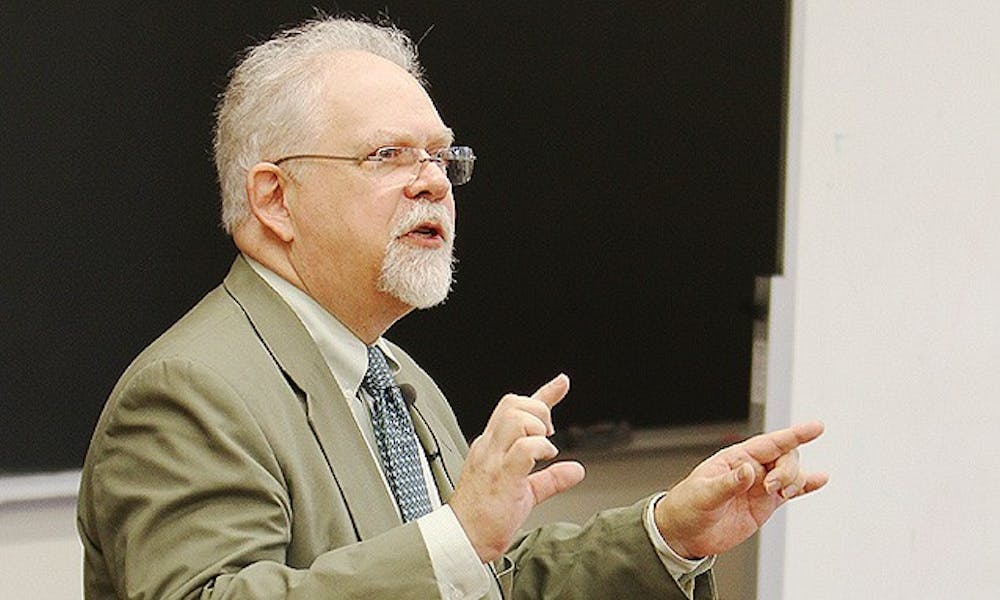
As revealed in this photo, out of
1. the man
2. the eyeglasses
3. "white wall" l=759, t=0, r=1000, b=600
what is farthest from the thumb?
"white wall" l=759, t=0, r=1000, b=600

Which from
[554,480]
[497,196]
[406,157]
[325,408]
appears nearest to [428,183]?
[406,157]

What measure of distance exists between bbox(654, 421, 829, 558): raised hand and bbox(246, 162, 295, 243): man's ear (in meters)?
0.53

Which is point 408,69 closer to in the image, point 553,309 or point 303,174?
point 303,174

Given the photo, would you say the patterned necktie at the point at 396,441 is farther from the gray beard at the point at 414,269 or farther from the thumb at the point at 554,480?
the thumb at the point at 554,480

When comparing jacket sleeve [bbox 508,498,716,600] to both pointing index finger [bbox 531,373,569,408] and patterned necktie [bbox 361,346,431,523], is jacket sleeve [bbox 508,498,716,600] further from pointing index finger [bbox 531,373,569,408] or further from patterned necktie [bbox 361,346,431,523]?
pointing index finger [bbox 531,373,569,408]

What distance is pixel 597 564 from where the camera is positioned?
5.41ft

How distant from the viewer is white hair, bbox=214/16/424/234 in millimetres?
1543

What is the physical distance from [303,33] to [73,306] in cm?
83

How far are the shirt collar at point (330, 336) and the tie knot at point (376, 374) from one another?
2cm

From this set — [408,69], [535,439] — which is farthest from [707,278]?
[535,439]

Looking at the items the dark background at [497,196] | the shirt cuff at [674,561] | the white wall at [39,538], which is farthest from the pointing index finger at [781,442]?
the white wall at [39,538]

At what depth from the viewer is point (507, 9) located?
2.56 m

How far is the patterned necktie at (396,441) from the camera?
1.51m

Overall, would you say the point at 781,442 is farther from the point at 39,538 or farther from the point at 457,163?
the point at 39,538
